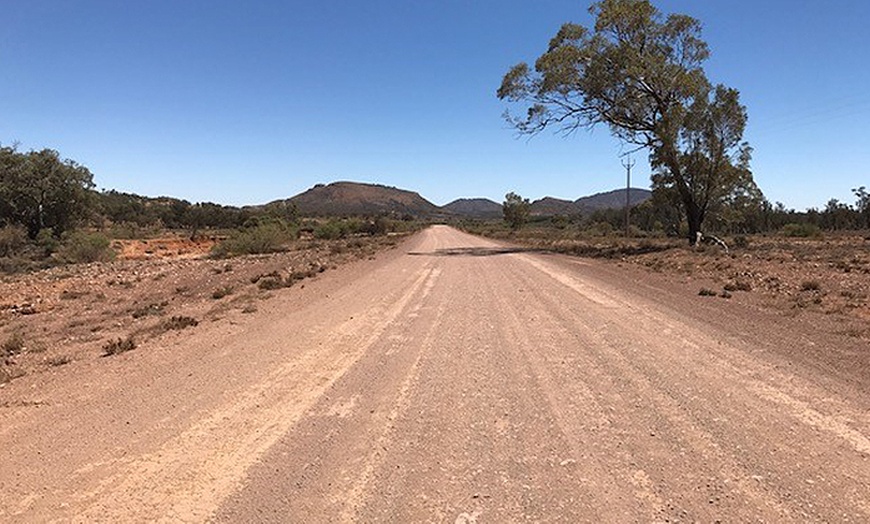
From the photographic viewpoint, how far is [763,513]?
3.21m

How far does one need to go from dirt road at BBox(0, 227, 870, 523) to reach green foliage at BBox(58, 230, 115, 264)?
3273cm

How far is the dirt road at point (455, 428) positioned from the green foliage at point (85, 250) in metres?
32.7

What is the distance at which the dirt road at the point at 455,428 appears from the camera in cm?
343

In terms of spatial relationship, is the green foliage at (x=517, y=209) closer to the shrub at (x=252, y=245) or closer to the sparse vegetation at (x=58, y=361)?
the shrub at (x=252, y=245)

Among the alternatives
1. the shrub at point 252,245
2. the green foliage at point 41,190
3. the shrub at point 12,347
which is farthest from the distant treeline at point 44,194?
Result: the shrub at point 12,347

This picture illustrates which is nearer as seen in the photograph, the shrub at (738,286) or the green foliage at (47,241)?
the shrub at (738,286)

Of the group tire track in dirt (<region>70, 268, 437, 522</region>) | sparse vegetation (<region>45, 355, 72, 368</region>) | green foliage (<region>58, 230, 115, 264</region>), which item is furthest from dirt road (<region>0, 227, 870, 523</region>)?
green foliage (<region>58, 230, 115, 264</region>)

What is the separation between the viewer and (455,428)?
4613mm

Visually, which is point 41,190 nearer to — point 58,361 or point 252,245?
point 252,245

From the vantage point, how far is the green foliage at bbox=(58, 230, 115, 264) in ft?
115

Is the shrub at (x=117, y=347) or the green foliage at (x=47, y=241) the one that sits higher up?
the green foliage at (x=47, y=241)

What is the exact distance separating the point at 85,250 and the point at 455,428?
128ft

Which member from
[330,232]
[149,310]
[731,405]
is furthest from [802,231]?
[149,310]

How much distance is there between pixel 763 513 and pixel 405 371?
3.95m
